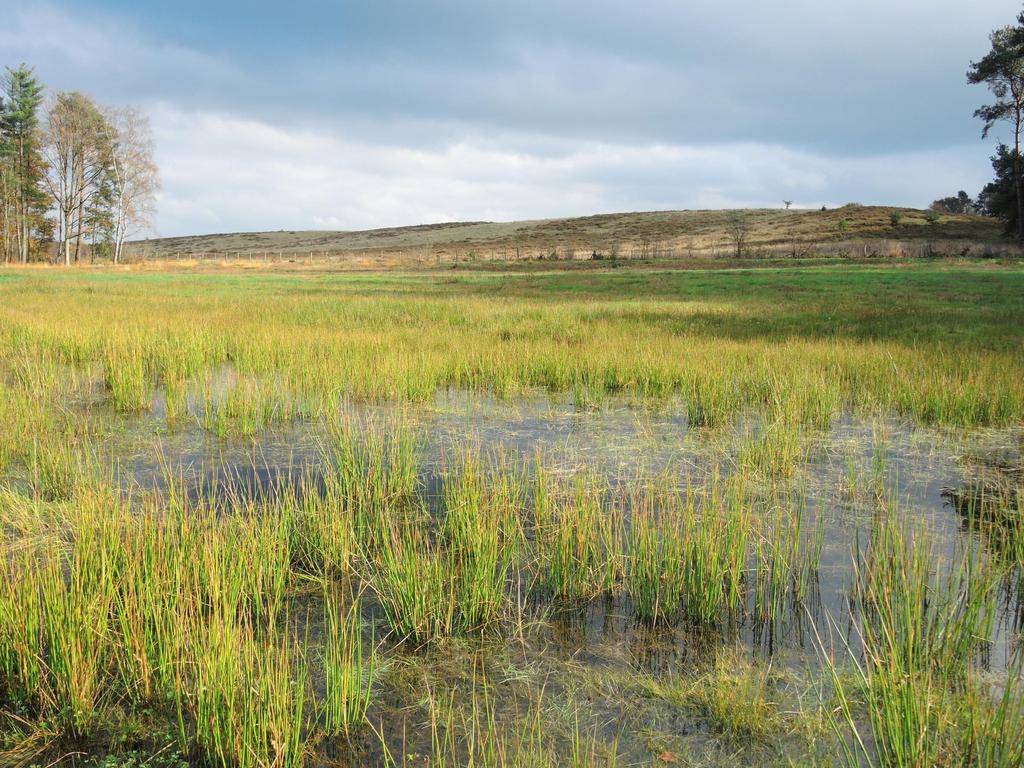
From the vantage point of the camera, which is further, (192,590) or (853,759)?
(192,590)

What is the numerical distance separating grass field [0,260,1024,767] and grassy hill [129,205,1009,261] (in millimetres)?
42406

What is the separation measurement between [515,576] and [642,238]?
219 ft

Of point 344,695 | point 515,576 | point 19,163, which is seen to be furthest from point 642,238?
point 344,695

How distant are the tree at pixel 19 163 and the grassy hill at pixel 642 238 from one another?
80.9 feet

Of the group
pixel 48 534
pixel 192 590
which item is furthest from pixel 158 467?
pixel 192 590

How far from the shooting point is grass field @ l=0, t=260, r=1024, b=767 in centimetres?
246

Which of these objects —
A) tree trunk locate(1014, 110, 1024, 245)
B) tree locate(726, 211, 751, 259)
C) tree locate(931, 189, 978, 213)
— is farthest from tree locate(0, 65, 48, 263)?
tree locate(931, 189, 978, 213)

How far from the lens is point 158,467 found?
557 centimetres

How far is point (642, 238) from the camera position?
67625 mm

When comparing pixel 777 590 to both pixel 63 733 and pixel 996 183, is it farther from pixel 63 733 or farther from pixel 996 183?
pixel 996 183

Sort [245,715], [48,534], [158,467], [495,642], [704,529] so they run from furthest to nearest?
[158,467]
[48,534]
[704,529]
[495,642]
[245,715]

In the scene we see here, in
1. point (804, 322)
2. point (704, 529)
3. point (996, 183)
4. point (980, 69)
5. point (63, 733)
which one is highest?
point (980, 69)

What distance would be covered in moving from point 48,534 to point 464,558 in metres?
2.47

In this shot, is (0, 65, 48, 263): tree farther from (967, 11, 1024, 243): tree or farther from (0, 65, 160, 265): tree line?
(967, 11, 1024, 243): tree
